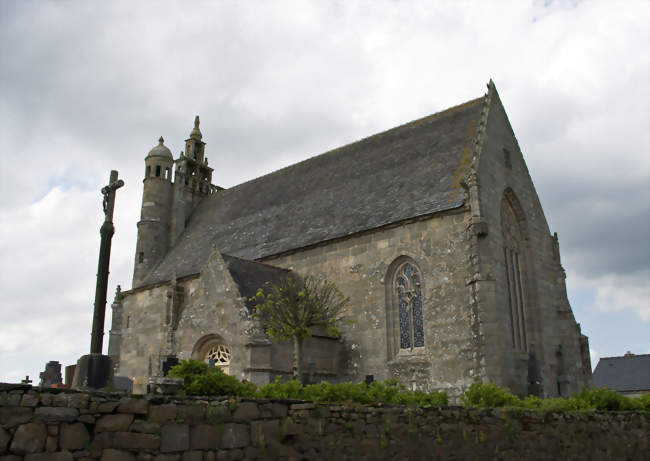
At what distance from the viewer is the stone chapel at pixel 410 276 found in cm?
1783

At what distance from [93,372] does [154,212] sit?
72.5ft

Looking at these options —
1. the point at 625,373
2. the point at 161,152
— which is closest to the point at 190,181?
the point at 161,152

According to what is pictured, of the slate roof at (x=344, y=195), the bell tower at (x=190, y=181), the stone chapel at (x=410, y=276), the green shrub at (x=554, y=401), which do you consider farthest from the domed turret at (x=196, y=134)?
the green shrub at (x=554, y=401)

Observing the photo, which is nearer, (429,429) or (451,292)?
(429,429)

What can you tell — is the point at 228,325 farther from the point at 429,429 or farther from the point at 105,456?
the point at 105,456

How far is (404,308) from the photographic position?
19516 millimetres

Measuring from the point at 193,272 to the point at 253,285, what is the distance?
6.50 meters

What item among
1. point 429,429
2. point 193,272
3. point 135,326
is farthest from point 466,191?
point 135,326

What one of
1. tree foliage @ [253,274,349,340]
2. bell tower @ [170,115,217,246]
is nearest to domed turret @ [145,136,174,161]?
bell tower @ [170,115,217,246]

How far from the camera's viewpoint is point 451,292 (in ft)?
59.7

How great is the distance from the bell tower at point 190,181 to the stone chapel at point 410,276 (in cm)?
592

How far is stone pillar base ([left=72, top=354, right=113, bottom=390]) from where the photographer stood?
10789 millimetres

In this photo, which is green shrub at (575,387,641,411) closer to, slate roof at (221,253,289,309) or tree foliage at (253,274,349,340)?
tree foliage at (253,274,349,340)

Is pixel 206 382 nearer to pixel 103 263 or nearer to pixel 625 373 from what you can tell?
pixel 103 263
